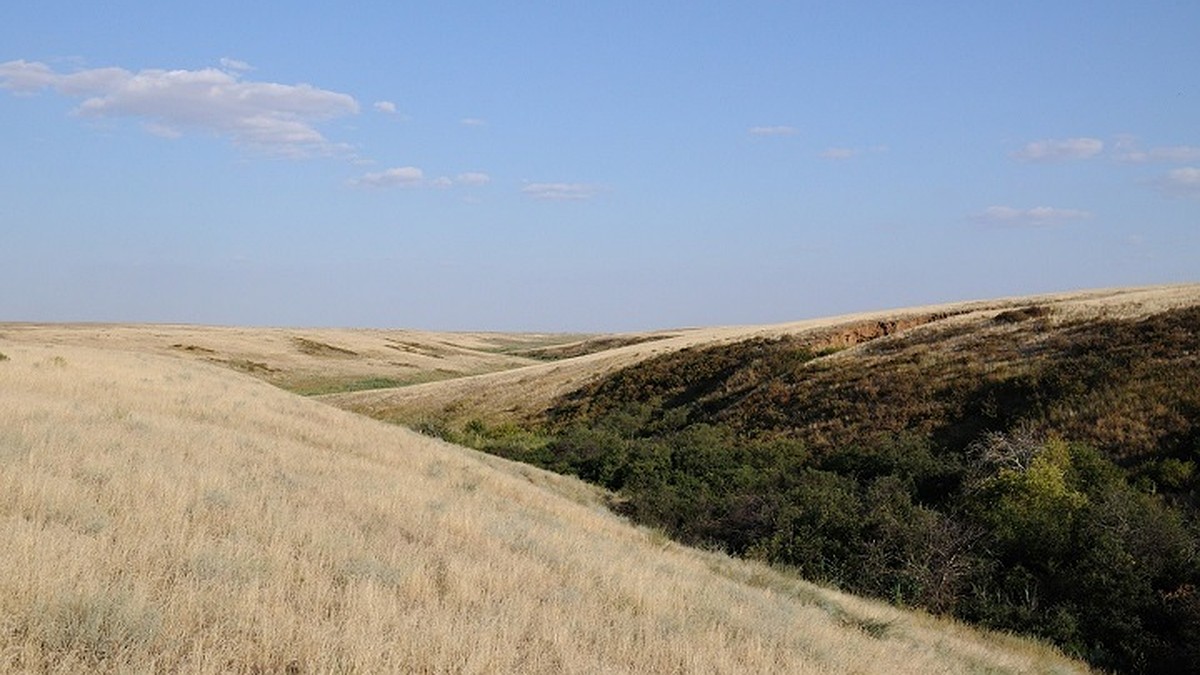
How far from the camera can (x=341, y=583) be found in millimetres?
6527

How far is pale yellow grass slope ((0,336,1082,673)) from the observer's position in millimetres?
4797

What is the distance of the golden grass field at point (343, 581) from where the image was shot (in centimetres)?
481

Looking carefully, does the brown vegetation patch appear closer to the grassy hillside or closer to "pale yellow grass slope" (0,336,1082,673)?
the grassy hillside

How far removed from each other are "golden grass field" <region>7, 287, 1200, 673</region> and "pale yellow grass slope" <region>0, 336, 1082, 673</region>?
2cm

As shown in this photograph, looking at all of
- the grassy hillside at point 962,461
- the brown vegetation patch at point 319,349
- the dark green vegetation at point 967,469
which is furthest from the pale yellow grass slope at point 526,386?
the brown vegetation patch at point 319,349

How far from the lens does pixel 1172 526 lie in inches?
594

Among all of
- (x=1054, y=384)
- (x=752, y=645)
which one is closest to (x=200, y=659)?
(x=752, y=645)

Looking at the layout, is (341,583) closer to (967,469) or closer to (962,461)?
(967,469)

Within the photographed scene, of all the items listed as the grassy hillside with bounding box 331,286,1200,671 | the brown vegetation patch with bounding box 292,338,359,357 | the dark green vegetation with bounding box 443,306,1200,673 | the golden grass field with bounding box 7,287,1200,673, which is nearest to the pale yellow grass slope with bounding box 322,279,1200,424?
the grassy hillside with bounding box 331,286,1200,671

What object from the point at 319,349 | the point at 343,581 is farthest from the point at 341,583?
the point at 319,349

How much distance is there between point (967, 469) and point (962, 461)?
1838 mm

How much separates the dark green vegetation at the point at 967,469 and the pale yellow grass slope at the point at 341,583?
2.45m

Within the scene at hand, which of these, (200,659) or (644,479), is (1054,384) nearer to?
(644,479)

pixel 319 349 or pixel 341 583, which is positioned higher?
pixel 341 583
